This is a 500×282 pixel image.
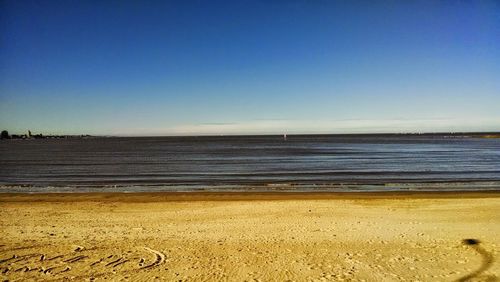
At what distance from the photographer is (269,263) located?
867cm

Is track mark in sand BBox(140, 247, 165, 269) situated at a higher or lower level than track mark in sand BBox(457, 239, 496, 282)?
higher

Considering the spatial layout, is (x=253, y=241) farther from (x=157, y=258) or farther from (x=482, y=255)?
(x=482, y=255)

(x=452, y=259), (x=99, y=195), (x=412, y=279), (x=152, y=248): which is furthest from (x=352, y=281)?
A: (x=99, y=195)

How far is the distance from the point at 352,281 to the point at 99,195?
16562 mm

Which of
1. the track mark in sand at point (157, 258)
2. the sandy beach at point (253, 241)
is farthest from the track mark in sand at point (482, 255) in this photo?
the track mark in sand at point (157, 258)

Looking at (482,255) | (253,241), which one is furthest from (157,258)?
(482,255)

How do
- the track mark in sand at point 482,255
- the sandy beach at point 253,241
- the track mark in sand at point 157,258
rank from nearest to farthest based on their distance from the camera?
the track mark in sand at point 482,255 → the sandy beach at point 253,241 → the track mark in sand at point 157,258

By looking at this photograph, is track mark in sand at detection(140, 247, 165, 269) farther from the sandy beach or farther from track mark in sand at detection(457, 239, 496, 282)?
track mark in sand at detection(457, 239, 496, 282)

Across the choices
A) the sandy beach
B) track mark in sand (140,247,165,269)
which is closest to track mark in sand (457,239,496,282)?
the sandy beach

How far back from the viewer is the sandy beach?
8148 mm

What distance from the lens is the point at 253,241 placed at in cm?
1045

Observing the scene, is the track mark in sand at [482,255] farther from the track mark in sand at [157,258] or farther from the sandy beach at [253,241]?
the track mark in sand at [157,258]

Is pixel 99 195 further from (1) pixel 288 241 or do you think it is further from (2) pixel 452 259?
(2) pixel 452 259

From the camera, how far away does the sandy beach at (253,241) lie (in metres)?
8.15
